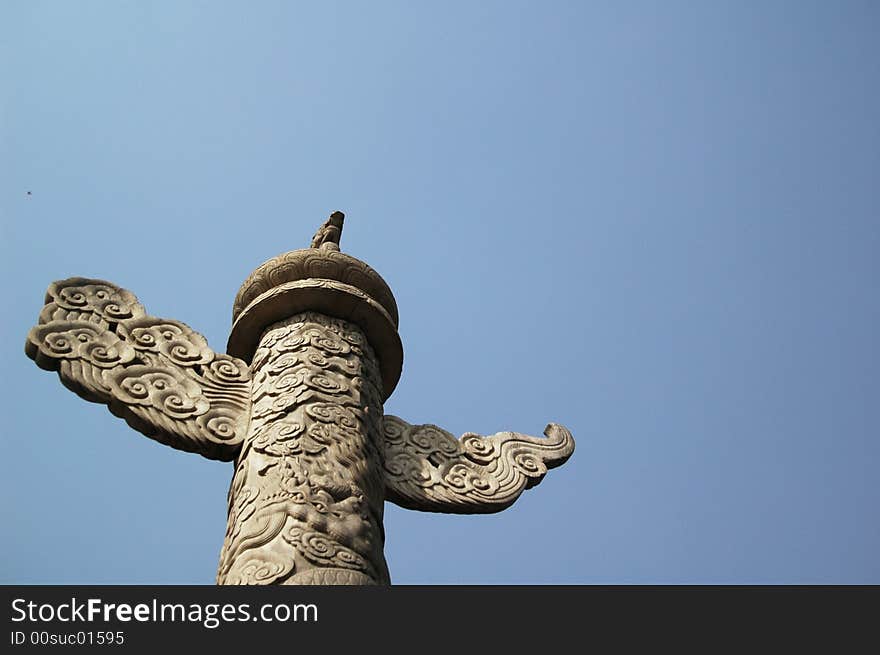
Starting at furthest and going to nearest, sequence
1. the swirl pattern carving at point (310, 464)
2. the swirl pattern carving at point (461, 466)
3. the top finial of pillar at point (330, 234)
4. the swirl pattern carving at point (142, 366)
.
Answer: the top finial of pillar at point (330, 234) < the swirl pattern carving at point (461, 466) < the swirl pattern carving at point (142, 366) < the swirl pattern carving at point (310, 464)

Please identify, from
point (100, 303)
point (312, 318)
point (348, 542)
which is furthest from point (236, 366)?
point (348, 542)

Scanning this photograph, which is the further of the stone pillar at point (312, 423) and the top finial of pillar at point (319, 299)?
the top finial of pillar at point (319, 299)

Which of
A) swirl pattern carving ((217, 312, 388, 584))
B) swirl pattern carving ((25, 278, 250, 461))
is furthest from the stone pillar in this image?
swirl pattern carving ((25, 278, 250, 461))

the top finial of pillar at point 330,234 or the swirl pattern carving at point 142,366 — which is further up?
the top finial of pillar at point 330,234

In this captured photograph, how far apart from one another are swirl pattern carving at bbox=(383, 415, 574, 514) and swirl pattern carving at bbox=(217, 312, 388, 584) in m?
0.19

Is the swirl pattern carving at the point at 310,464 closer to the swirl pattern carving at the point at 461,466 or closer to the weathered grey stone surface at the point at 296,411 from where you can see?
the weathered grey stone surface at the point at 296,411

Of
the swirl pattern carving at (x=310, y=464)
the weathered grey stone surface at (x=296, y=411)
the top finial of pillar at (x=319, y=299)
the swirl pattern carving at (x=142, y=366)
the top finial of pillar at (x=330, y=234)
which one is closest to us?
the swirl pattern carving at (x=310, y=464)

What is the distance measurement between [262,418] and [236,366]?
2.21 feet

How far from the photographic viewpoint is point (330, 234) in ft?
22.8

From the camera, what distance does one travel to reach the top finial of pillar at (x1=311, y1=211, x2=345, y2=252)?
680 cm

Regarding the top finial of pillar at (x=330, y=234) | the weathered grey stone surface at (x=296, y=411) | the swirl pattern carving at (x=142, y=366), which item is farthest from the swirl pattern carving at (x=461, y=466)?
the top finial of pillar at (x=330, y=234)

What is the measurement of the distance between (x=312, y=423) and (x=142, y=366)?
1.10 meters

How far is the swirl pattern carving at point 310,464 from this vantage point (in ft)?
15.3

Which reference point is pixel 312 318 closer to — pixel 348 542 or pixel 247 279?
pixel 247 279
